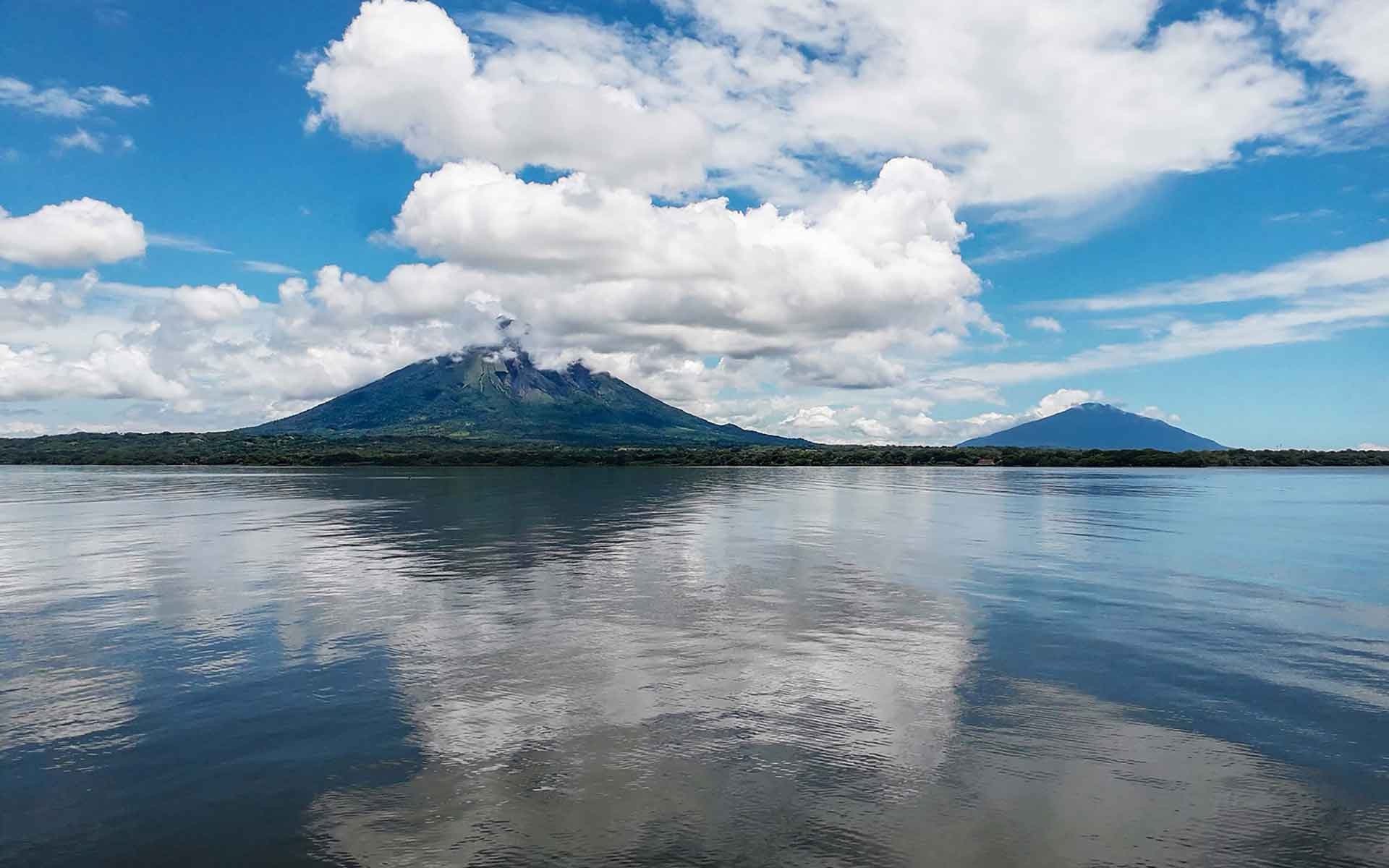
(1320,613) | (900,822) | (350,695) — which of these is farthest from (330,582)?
(1320,613)

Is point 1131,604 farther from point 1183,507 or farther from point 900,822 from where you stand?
point 1183,507

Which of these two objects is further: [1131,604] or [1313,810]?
[1131,604]

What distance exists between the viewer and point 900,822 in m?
13.1

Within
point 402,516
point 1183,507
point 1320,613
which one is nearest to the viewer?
point 1320,613

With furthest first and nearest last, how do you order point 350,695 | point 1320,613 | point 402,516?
point 402,516, point 1320,613, point 350,695

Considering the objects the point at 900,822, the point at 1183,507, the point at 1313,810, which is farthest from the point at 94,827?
the point at 1183,507

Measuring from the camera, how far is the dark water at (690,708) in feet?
42.1

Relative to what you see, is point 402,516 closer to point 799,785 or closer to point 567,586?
point 567,586

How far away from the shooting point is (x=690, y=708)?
61.3 ft

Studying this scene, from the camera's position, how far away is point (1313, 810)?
13734 mm

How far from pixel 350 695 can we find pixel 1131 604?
27983 millimetres

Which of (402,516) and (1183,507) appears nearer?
(402,516)

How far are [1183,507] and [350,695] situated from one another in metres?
84.0

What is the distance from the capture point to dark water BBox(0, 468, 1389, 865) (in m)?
12.8
